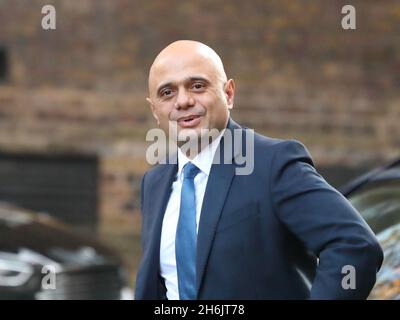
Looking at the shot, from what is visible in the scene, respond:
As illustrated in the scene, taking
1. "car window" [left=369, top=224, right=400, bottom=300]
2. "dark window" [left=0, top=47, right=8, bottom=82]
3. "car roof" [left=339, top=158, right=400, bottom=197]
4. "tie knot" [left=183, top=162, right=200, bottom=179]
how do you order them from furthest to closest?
"dark window" [left=0, top=47, right=8, bottom=82]
"car roof" [left=339, top=158, right=400, bottom=197]
"car window" [left=369, top=224, right=400, bottom=300]
"tie knot" [left=183, top=162, right=200, bottom=179]

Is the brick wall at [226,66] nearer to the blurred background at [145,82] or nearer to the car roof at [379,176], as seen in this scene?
the blurred background at [145,82]

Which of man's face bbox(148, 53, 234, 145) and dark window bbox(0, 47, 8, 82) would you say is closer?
man's face bbox(148, 53, 234, 145)

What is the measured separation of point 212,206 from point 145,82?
8.24 m

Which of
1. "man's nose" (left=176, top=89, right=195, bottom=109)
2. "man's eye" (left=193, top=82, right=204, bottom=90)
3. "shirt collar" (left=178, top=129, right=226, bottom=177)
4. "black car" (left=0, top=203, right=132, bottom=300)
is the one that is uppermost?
"man's eye" (left=193, top=82, right=204, bottom=90)

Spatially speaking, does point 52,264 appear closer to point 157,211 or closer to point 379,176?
point 379,176

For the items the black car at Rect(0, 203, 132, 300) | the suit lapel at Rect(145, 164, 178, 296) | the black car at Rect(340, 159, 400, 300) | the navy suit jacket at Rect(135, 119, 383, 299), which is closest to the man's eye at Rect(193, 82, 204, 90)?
the navy suit jacket at Rect(135, 119, 383, 299)

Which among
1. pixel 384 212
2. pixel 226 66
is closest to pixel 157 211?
pixel 384 212

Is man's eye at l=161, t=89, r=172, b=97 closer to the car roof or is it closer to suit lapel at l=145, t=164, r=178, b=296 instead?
suit lapel at l=145, t=164, r=178, b=296

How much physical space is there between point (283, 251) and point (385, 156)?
329 inches

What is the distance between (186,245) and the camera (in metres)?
3.01

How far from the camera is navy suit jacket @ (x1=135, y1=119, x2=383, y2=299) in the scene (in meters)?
2.75

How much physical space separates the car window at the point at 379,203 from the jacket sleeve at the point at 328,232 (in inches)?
59.0

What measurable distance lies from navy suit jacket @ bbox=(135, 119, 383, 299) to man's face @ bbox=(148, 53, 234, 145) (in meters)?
0.15

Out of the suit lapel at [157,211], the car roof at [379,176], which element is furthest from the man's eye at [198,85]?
the car roof at [379,176]
